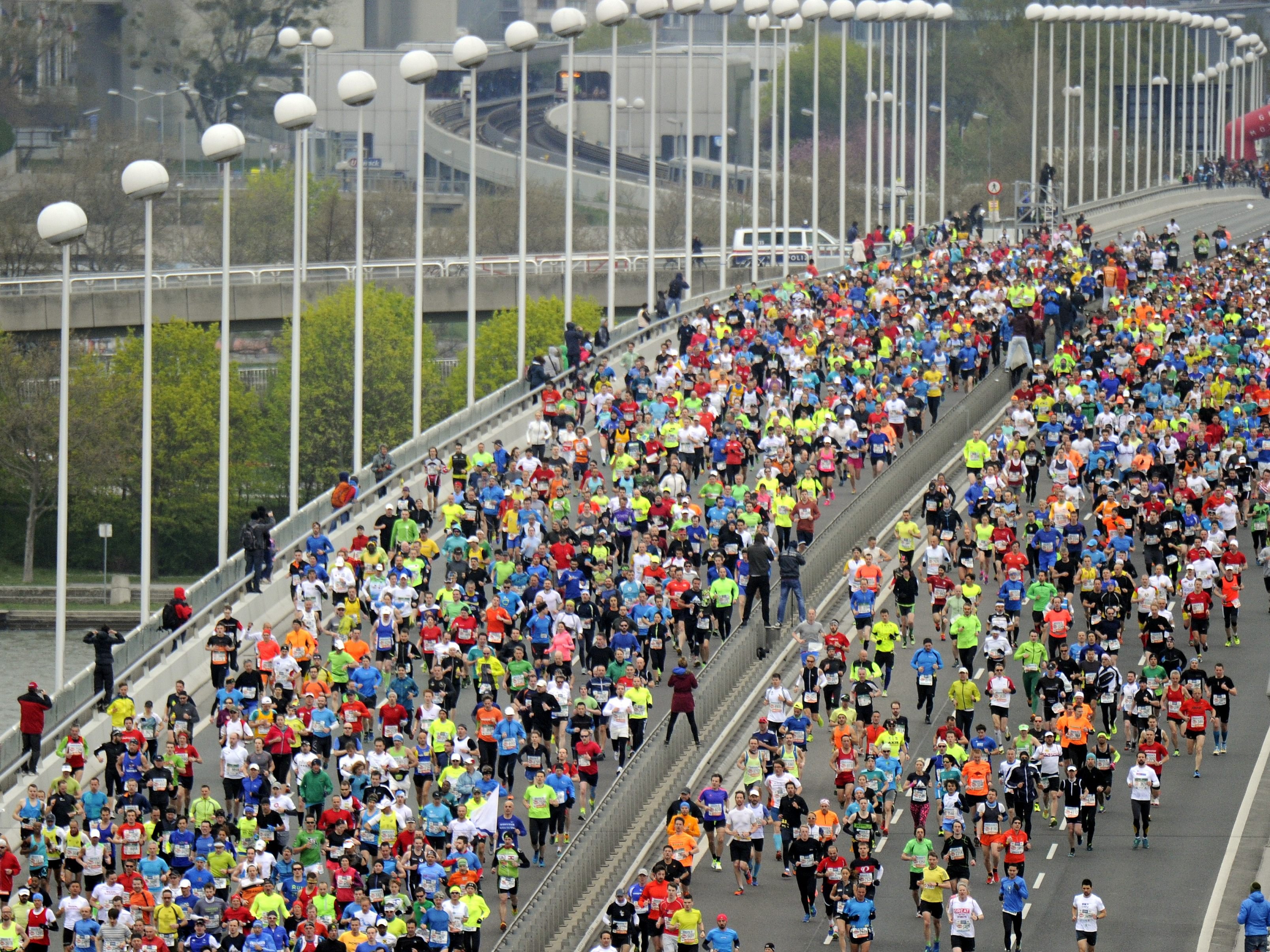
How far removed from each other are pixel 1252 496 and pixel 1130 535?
269 centimetres

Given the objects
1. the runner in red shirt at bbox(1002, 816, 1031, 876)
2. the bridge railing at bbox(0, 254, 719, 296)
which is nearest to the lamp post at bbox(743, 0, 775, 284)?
the bridge railing at bbox(0, 254, 719, 296)

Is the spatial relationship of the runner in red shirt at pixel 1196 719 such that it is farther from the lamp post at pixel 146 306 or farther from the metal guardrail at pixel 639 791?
the lamp post at pixel 146 306

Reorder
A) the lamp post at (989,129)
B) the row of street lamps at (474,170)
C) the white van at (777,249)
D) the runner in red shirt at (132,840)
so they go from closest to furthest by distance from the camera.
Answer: the runner in red shirt at (132,840), the row of street lamps at (474,170), the white van at (777,249), the lamp post at (989,129)

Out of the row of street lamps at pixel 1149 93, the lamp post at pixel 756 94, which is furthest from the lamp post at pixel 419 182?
the row of street lamps at pixel 1149 93

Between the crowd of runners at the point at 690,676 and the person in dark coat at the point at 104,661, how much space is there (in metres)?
0.27

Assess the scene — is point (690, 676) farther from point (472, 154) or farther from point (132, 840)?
point (472, 154)

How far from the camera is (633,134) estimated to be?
13050 centimetres

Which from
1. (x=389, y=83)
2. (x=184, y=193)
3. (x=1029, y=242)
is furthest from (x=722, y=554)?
(x=389, y=83)

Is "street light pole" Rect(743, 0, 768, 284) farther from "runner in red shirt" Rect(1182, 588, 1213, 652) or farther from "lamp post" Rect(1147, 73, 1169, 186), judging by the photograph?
"lamp post" Rect(1147, 73, 1169, 186)

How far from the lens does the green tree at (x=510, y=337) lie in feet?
299

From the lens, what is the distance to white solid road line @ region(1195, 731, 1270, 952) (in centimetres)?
2452

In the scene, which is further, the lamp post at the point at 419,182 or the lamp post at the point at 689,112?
the lamp post at the point at 689,112

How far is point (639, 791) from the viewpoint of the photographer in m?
27.8

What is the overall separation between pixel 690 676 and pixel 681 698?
0.34 meters
